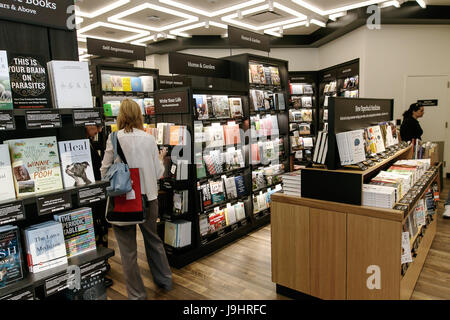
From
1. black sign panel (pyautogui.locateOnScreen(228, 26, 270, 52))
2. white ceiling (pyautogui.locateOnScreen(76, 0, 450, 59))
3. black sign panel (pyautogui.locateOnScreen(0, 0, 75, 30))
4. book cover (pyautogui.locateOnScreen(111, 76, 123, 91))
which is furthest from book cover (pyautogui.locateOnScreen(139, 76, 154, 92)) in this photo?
black sign panel (pyautogui.locateOnScreen(0, 0, 75, 30))

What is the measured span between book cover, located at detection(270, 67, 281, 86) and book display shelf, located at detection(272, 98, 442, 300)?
226cm

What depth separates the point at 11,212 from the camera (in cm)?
137

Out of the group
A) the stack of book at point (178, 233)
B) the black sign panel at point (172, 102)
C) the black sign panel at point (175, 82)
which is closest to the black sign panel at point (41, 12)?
the black sign panel at point (172, 102)

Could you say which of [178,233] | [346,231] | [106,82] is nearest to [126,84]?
[106,82]

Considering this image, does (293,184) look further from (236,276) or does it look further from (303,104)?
(303,104)

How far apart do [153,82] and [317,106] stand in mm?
5015

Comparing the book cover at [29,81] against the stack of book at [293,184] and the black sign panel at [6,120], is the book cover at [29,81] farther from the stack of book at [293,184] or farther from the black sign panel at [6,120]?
the stack of book at [293,184]

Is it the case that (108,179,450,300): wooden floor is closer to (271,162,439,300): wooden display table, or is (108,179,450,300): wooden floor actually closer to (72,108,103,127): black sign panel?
(271,162,439,300): wooden display table

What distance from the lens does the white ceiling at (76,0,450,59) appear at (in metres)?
6.71

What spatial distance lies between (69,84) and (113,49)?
13.2ft

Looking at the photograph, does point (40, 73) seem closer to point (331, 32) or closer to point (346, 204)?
point (346, 204)

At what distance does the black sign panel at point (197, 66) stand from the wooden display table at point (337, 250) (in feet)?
7.52
